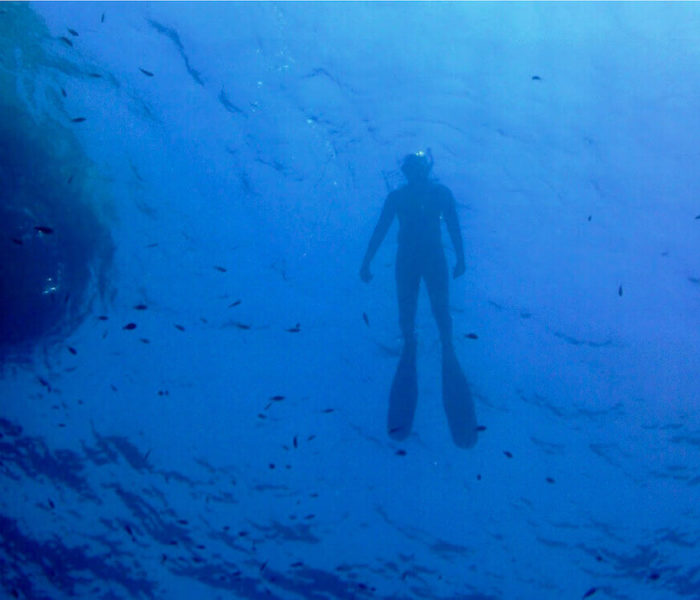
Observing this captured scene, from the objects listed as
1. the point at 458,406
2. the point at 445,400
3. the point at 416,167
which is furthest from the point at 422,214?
the point at 458,406

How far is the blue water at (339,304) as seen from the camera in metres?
10.6

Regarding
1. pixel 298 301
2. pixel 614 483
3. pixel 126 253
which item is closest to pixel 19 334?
pixel 126 253

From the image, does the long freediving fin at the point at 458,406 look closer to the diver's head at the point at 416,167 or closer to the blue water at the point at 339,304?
the blue water at the point at 339,304

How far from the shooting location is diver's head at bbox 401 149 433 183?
10.7 metres

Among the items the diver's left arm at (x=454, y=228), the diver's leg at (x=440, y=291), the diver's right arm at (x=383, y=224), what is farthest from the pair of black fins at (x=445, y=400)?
the diver's right arm at (x=383, y=224)

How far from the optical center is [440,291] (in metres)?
11.4

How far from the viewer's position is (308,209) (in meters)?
12.4

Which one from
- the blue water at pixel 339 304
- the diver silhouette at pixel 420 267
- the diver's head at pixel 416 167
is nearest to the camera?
the blue water at pixel 339 304

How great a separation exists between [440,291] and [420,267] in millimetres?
710

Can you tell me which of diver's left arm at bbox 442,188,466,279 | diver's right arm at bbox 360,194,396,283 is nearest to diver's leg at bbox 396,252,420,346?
diver's right arm at bbox 360,194,396,283

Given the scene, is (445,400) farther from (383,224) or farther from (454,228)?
(383,224)

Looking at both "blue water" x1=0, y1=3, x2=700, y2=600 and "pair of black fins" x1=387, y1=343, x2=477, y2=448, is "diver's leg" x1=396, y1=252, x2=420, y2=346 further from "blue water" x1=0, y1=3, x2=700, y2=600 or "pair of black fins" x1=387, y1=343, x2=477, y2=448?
"blue water" x1=0, y1=3, x2=700, y2=600

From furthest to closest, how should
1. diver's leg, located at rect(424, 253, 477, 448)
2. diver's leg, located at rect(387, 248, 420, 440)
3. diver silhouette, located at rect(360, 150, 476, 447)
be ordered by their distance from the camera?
diver's leg, located at rect(424, 253, 477, 448) < diver's leg, located at rect(387, 248, 420, 440) < diver silhouette, located at rect(360, 150, 476, 447)

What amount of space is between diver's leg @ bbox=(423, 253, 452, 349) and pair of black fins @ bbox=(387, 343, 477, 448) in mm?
550
